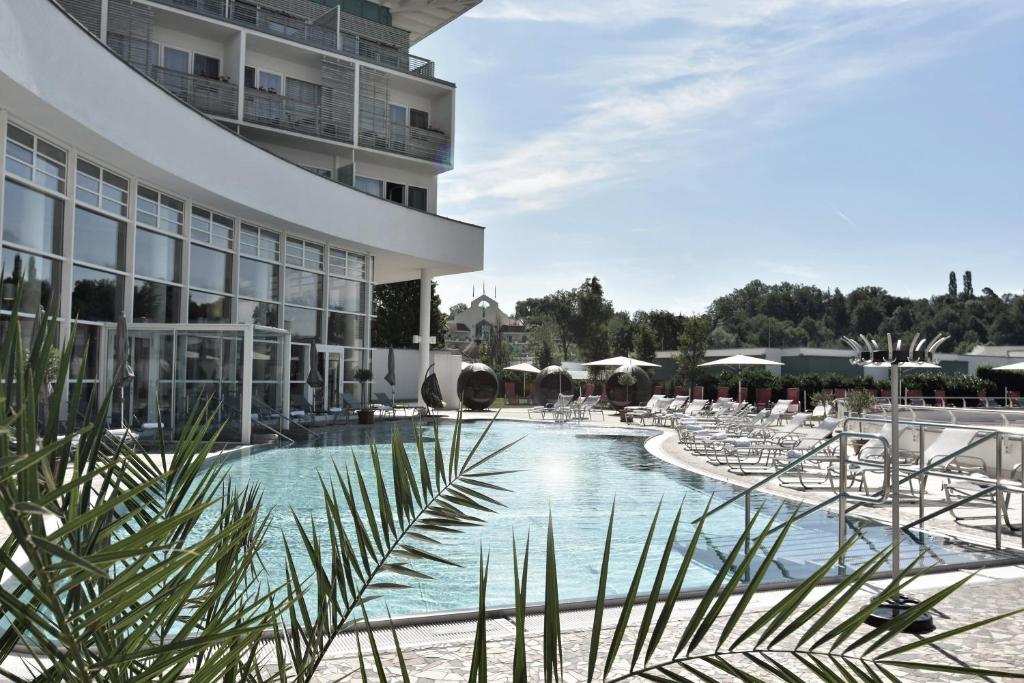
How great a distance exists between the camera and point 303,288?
23.8 metres

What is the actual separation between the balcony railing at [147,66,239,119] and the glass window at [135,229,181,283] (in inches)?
205

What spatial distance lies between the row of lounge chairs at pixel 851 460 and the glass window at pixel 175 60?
52.1 feet

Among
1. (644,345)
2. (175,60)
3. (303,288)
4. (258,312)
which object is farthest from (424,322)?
(644,345)

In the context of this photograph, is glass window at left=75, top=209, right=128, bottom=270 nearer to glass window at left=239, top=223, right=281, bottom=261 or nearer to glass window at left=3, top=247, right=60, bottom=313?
glass window at left=3, top=247, right=60, bottom=313

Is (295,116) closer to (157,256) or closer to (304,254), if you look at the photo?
(304,254)

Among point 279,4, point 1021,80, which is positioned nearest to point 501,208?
point 279,4

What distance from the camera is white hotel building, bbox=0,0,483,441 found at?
44.5 ft

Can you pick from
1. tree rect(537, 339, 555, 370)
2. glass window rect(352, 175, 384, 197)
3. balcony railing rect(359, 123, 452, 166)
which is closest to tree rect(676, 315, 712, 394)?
tree rect(537, 339, 555, 370)

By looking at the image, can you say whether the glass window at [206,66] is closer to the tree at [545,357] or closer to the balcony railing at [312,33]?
the balcony railing at [312,33]

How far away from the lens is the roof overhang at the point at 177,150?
11.9m

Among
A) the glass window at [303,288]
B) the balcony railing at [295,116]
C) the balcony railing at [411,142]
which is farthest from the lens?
the balcony railing at [411,142]

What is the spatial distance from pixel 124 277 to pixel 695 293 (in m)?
82.4

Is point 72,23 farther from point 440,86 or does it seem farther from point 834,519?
point 440,86

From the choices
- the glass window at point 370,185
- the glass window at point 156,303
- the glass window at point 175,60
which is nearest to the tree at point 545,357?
the glass window at point 370,185
